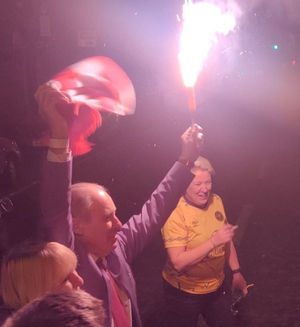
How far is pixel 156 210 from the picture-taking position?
3.16 metres

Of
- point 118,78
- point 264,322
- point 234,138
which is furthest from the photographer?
point 234,138

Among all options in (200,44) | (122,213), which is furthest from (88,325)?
(122,213)

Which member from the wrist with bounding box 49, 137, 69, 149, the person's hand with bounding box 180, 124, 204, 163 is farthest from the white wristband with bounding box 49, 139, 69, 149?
the person's hand with bounding box 180, 124, 204, 163

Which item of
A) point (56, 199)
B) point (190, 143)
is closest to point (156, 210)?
point (190, 143)

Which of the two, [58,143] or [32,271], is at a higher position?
[58,143]

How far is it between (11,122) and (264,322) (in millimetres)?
11893

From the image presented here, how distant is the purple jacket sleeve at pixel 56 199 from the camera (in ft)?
8.21

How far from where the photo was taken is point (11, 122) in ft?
52.2

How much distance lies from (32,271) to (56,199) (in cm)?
42

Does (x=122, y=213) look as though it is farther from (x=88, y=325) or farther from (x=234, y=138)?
(x=234, y=138)

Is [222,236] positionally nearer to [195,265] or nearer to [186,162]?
[195,265]

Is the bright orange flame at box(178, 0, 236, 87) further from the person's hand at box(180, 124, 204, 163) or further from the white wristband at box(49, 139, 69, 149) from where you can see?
the white wristband at box(49, 139, 69, 149)

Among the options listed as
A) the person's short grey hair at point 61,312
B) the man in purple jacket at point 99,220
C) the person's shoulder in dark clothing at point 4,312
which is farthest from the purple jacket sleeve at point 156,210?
the person's short grey hair at point 61,312

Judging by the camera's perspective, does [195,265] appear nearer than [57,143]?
No
